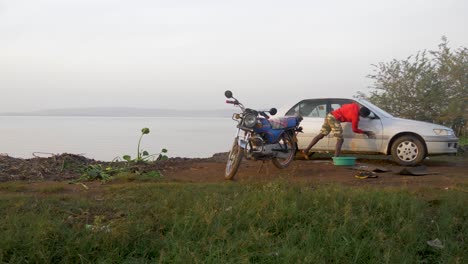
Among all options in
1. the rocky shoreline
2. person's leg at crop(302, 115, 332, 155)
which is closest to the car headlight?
person's leg at crop(302, 115, 332, 155)

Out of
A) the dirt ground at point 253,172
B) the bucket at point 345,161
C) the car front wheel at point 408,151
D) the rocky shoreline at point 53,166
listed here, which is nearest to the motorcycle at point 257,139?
the dirt ground at point 253,172

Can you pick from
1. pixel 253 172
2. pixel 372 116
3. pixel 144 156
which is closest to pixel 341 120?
pixel 372 116

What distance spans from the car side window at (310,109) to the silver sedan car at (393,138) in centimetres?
17

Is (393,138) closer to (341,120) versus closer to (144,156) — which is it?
(341,120)

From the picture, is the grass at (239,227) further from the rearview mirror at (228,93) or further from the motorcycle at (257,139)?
the rearview mirror at (228,93)

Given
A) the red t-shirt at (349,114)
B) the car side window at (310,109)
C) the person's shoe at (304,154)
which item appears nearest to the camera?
the red t-shirt at (349,114)

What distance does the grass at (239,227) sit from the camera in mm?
3984

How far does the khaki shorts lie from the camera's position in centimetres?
999

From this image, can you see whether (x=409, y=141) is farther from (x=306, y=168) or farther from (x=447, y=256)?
(x=447, y=256)

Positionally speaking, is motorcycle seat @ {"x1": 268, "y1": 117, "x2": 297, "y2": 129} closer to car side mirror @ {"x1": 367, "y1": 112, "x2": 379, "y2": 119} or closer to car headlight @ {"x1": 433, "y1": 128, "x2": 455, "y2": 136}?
car side mirror @ {"x1": 367, "y1": 112, "x2": 379, "y2": 119}

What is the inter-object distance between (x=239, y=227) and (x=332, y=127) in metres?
5.90

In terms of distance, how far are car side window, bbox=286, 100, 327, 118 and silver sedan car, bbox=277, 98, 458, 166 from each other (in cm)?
17

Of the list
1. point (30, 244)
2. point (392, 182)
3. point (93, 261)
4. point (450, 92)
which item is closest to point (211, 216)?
point (93, 261)

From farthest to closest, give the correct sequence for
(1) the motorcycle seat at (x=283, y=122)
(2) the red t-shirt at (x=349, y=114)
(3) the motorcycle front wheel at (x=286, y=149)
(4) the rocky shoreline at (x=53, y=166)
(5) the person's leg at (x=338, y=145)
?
(5) the person's leg at (x=338, y=145)
(2) the red t-shirt at (x=349, y=114)
(3) the motorcycle front wheel at (x=286, y=149)
(1) the motorcycle seat at (x=283, y=122)
(4) the rocky shoreline at (x=53, y=166)
